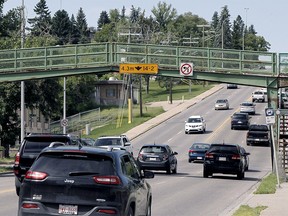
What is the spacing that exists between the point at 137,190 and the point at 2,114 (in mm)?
46969

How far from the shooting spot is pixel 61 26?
187 meters

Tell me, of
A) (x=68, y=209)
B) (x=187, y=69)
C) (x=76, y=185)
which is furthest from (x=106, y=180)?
(x=187, y=69)

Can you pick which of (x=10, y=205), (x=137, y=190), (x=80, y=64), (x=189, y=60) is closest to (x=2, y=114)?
(x=80, y=64)

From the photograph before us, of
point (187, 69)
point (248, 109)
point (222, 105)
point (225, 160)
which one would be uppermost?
point (187, 69)

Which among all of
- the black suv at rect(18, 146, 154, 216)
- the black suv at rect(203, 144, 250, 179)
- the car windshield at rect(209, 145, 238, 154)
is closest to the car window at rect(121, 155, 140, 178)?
the black suv at rect(18, 146, 154, 216)

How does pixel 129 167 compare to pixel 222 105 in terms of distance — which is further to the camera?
pixel 222 105

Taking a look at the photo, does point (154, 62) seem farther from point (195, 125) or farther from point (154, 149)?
point (195, 125)

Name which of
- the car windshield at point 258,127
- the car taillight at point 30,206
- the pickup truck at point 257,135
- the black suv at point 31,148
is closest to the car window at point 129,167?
the car taillight at point 30,206

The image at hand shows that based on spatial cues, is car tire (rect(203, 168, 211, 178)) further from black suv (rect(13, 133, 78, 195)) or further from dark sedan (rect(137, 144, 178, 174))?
black suv (rect(13, 133, 78, 195))

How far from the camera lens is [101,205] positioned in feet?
42.9

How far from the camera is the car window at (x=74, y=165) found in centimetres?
1320

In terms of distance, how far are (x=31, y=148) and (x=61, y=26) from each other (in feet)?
541

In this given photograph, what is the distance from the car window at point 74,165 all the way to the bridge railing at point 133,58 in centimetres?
2775

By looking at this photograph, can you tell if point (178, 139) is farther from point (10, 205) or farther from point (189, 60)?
point (10, 205)
